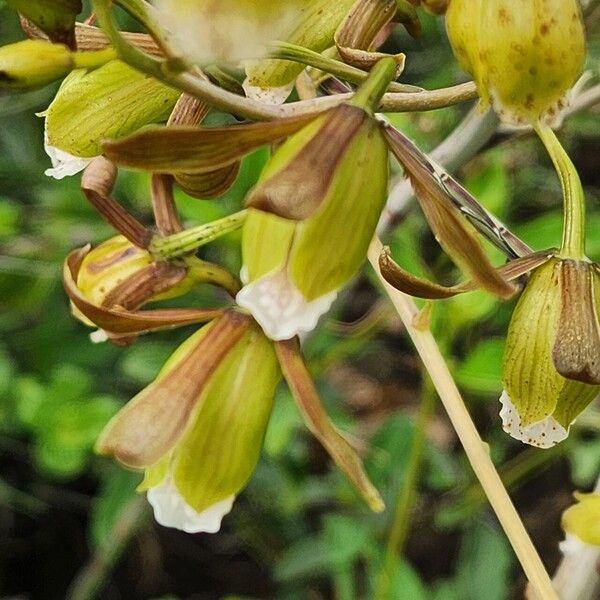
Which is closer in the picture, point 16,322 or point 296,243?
point 296,243

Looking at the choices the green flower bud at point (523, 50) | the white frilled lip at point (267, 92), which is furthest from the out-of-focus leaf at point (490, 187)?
the green flower bud at point (523, 50)

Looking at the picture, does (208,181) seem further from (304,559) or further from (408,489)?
(304,559)

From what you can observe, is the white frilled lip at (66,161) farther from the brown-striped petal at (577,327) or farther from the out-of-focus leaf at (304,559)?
the out-of-focus leaf at (304,559)

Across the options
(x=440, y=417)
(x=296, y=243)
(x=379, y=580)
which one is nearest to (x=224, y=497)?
(x=296, y=243)

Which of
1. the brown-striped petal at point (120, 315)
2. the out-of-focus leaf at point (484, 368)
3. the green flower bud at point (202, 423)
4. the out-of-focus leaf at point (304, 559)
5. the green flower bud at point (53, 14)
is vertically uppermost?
the green flower bud at point (53, 14)

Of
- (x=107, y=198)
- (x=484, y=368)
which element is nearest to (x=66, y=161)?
(x=107, y=198)

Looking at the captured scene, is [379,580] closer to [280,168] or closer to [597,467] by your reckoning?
[597,467]
